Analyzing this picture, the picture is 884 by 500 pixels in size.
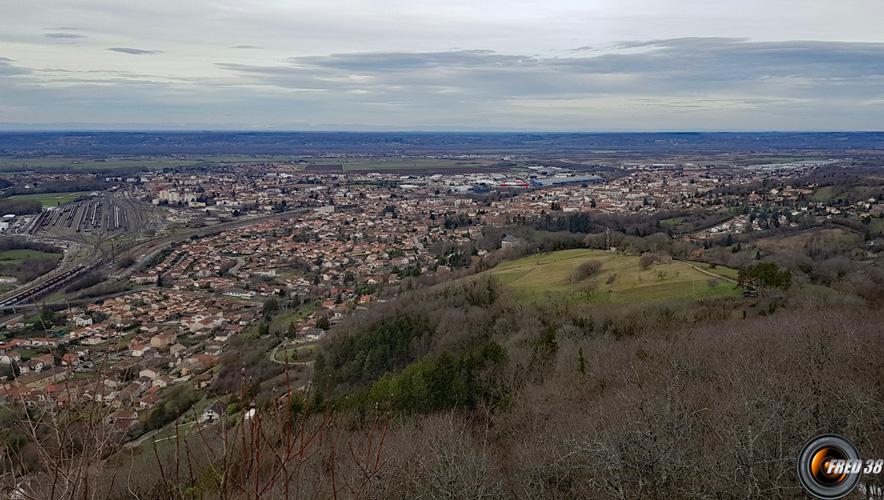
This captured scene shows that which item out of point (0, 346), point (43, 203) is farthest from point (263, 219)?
point (0, 346)

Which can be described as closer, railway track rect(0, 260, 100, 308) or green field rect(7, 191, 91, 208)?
railway track rect(0, 260, 100, 308)

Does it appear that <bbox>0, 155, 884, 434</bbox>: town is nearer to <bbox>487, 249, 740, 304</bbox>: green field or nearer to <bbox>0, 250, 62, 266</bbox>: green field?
<bbox>0, 250, 62, 266</bbox>: green field

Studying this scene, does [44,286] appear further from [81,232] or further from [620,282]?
[620,282]

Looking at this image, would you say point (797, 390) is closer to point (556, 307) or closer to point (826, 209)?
point (556, 307)

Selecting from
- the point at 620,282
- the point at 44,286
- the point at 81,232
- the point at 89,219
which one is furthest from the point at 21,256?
the point at 620,282

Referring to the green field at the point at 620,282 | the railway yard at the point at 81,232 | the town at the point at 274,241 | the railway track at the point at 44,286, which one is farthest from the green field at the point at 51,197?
the green field at the point at 620,282

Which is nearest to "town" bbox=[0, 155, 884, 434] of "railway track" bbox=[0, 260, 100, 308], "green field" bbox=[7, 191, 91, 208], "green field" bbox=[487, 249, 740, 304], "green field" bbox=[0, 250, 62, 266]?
"green field" bbox=[0, 250, 62, 266]
